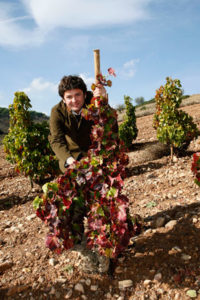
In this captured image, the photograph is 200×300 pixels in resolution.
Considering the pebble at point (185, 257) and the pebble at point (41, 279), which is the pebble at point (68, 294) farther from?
the pebble at point (185, 257)

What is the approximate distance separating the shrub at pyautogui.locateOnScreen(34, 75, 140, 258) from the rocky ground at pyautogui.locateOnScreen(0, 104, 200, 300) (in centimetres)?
61

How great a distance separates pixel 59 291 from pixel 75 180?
5.16ft

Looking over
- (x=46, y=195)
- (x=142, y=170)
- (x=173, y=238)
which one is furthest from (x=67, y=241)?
(x=142, y=170)

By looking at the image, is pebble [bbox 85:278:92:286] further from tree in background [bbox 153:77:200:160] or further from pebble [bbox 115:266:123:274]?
tree in background [bbox 153:77:200:160]

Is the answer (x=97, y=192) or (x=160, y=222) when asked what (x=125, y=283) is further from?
(x=160, y=222)

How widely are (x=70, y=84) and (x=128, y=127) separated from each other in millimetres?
9260

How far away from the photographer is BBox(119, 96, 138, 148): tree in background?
12.2 meters

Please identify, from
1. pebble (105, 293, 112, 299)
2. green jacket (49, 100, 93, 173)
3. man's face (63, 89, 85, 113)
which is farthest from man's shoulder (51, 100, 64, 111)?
pebble (105, 293, 112, 299)

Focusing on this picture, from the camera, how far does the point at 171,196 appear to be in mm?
5734

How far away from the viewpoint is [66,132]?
3.68 meters

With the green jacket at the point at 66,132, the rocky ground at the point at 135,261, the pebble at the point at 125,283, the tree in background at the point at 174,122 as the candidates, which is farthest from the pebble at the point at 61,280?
the tree in background at the point at 174,122

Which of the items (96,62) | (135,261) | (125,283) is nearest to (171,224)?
(135,261)

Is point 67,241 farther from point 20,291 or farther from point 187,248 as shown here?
point 187,248

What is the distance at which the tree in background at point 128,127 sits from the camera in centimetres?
1220
